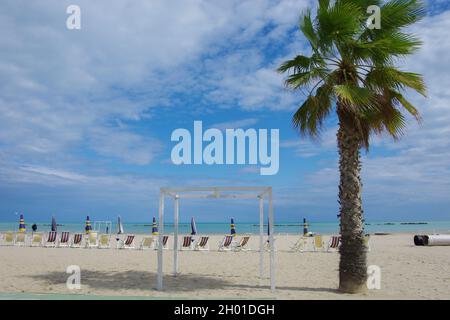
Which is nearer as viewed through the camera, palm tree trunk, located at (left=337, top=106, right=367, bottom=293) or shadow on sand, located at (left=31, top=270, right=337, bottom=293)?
palm tree trunk, located at (left=337, top=106, right=367, bottom=293)

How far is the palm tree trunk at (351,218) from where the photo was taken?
28.1 ft

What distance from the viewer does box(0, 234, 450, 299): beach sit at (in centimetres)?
859

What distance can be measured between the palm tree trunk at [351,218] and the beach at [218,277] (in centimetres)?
37

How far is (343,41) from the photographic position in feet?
28.2

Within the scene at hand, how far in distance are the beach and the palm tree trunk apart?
0.37 meters

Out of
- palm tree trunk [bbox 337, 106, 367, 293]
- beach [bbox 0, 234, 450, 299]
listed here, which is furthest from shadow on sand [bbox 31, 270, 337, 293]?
palm tree trunk [bbox 337, 106, 367, 293]

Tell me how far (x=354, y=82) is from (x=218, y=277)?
5.83 m

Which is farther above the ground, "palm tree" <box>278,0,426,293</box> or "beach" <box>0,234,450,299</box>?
"palm tree" <box>278,0,426,293</box>

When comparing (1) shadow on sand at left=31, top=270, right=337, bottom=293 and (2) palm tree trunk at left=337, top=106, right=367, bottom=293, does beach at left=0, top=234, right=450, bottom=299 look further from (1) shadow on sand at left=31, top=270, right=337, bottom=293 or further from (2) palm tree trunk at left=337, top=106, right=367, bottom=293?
(2) palm tree trunk at left=337, top=106, right=367, bottom=293

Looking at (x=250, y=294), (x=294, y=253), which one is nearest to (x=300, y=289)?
(x=250, y=294)

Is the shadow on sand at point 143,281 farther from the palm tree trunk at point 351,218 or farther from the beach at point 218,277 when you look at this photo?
the palm tree trunk at point 351,218

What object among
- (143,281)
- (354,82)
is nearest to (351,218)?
(354,82)
